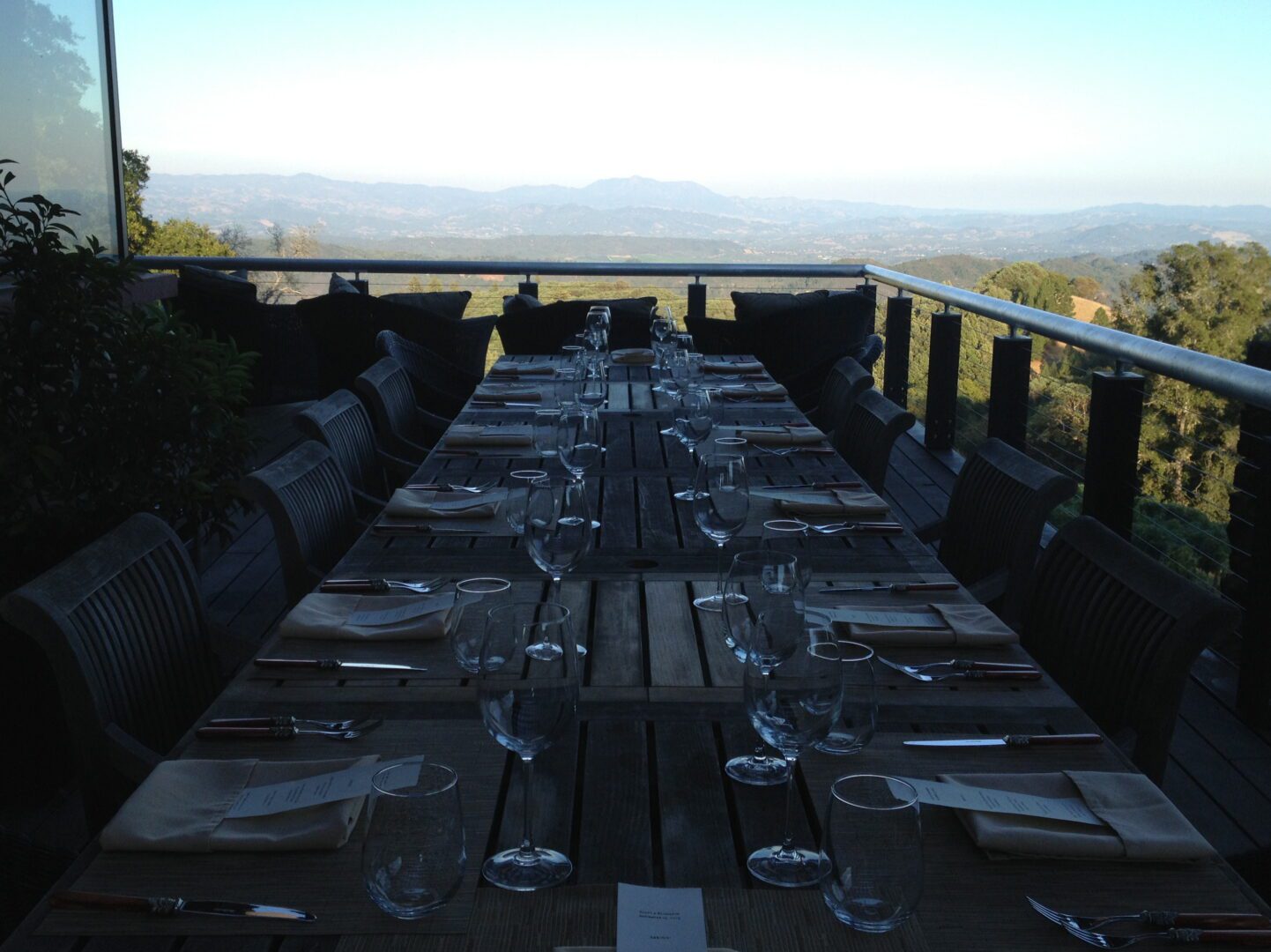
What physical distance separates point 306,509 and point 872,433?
5.57 ft

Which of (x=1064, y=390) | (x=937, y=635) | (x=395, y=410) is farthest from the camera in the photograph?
(x=1064, y=390)

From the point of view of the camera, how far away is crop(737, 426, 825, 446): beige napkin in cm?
342

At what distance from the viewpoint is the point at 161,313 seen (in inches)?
129

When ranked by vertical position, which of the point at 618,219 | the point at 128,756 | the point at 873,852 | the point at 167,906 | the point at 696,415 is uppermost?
the point at 618,219

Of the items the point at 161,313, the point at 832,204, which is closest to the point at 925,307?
Answer: the point at 161,313

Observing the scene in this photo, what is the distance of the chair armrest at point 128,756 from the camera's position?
1.65m

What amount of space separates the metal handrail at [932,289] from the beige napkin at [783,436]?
984 mm

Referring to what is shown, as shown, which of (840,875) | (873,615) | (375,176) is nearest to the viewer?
(840,875)

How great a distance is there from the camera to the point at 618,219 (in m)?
33.9

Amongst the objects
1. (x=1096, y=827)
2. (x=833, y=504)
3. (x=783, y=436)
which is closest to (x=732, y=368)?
(x=783, y=436)

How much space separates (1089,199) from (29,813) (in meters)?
77.0

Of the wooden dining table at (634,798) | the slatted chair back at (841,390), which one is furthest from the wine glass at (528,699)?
the slatted chair back at (841,390)

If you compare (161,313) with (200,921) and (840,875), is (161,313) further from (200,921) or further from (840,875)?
(840,875)

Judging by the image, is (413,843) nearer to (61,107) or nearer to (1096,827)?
(1096,827)
